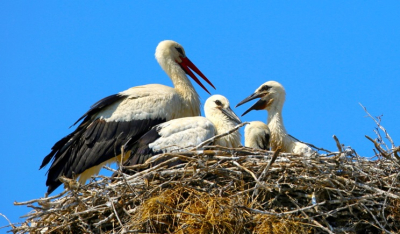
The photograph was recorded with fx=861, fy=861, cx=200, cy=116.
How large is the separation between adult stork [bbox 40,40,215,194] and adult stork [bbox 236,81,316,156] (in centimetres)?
75

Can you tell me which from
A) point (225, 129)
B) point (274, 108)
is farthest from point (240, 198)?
point (274, 108)

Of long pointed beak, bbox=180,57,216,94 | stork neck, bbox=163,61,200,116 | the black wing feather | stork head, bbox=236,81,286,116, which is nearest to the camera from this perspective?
the black wing feather

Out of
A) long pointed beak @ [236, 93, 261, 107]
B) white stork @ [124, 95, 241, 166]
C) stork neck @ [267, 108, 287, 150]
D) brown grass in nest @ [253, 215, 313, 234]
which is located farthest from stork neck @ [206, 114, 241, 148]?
brown grass in nest @ [253, 215, 313, 234]

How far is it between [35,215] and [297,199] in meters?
2.09

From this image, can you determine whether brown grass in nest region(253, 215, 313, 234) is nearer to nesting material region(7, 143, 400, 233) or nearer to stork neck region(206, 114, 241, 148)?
nesting material region(7, 143, 400, 233)

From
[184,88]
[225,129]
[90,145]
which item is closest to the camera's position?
[225,129]

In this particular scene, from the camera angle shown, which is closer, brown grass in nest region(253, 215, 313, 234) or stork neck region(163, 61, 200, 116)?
brown grass in nest region(253, 215, 313, 234)

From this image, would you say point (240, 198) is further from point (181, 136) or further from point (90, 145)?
point (90, 145)

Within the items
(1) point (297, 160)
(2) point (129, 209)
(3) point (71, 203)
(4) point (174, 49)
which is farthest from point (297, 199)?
(4) point (174, 49)

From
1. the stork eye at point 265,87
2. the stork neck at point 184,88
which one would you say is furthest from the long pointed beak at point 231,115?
the stork neck at point 184,88

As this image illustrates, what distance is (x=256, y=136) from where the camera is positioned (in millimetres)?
8219

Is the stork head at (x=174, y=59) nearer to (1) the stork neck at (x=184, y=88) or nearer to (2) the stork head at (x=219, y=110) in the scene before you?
(1) the stork neck at (x=184, y=88)

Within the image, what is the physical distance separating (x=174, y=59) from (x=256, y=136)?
6.47 ft

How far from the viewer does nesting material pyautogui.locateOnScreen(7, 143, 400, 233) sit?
21.2 ft
